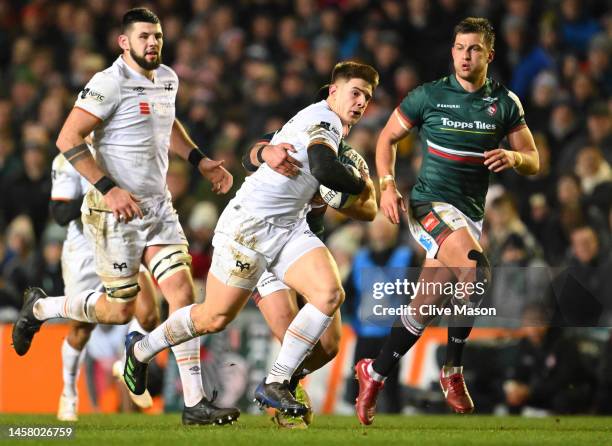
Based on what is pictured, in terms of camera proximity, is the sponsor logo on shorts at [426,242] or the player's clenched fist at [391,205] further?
the sponsor logo on shorts at [426,242]

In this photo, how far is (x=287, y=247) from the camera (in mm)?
8781

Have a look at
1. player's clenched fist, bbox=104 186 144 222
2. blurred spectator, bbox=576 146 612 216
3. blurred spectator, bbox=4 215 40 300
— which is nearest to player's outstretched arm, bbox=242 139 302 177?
player's clenched fist, bbox=104 186 144 222

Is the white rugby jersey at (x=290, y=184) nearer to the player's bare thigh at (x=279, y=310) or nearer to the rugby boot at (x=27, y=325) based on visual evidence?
the player's bare thigh at (x=279, y=310)

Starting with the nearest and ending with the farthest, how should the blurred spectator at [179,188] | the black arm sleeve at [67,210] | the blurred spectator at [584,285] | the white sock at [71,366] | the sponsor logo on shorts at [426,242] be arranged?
the sponsor logo on shorts at [426,242] → the black arm sleeve at [67,210] → the white sock at [71,366] → the blurred spectator at [584,285] → the blurred spectator at [179,188]

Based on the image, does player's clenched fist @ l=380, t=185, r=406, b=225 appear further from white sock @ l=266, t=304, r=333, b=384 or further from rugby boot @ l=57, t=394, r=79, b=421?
rugby boot @ l=57, t=394, r=79, b=421

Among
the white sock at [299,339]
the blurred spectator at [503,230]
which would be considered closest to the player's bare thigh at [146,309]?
the white sock at [299,339]

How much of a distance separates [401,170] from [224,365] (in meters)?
2.94

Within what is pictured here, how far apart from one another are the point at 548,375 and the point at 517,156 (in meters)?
3.58

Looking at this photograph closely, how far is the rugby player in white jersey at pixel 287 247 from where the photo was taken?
858 centimetres

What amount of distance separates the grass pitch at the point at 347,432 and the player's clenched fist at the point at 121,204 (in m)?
1.50

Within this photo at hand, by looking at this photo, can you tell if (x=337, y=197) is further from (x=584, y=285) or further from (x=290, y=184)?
(x=584, y=285)

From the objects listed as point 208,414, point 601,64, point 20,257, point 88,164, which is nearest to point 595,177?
point 601,64

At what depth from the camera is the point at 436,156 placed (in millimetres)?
9539

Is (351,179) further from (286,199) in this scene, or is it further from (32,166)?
(32,166)
